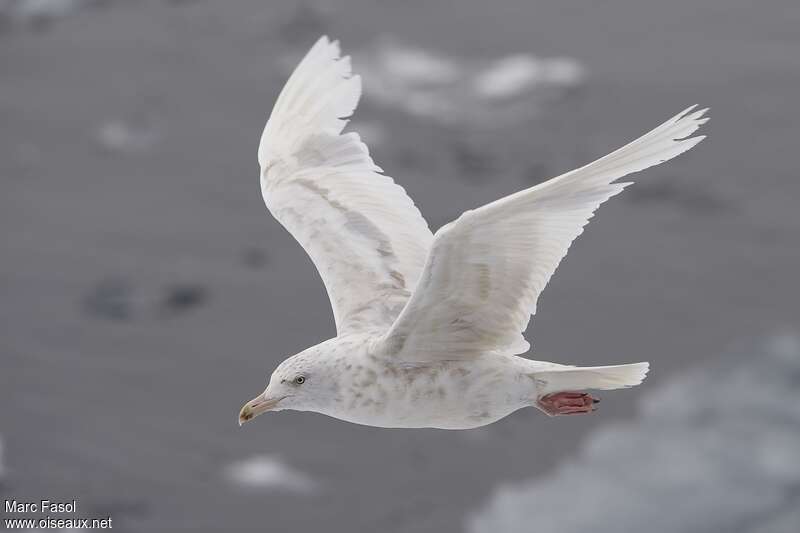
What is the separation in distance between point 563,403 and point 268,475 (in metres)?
44.7

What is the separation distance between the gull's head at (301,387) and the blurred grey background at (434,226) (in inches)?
1346

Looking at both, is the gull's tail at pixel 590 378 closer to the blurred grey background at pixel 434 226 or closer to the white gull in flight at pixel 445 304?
the white gull in flight at pixel 445 304

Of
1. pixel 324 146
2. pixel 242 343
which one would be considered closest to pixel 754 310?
pixel 242 343

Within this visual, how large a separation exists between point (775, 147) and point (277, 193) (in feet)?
149

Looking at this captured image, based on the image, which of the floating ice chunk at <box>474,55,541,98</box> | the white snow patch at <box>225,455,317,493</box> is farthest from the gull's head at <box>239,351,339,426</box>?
the floating ice chunk at <box>474,55,541,98</box>

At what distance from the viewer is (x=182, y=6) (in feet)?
196

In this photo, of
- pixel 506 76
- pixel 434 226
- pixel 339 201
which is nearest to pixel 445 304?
pixel 339 201

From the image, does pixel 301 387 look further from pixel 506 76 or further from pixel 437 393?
pixel 506 76

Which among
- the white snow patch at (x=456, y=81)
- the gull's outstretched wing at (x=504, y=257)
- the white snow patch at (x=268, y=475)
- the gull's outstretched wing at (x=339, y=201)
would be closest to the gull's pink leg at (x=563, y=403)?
the gull's outstretched wing at (x=504, y=257)

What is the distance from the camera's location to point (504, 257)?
8172 mm

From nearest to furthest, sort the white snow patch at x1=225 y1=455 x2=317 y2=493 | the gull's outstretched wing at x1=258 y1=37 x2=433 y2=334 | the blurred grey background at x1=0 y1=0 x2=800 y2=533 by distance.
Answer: the gull's outstretched wing at x1=258 y1=37 x2=433 y2=334, the blurred grey background at x1=0 y1=0 x2=800 y2=533, the white snow patch at x1=225 y1=455 x2=317 y2=493

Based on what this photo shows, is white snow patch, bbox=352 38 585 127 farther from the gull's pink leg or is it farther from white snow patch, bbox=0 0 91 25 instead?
the gull's pink leg

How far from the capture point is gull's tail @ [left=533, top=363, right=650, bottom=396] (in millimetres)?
8414

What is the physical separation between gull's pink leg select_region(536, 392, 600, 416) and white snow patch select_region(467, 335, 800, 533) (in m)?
35.2
